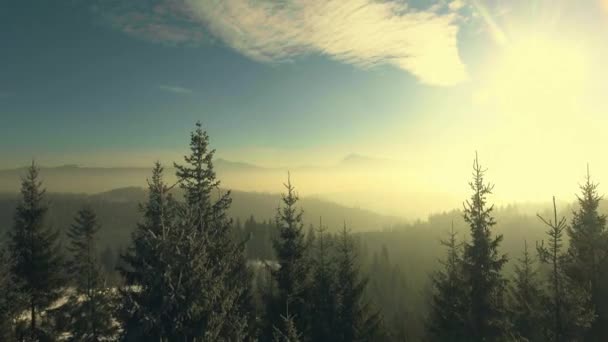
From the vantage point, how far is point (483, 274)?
2294cm

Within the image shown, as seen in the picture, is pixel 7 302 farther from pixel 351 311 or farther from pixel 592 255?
pixel 592 255

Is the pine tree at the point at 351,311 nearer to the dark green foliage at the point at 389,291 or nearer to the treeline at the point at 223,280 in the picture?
the treeline at the point at 223,280

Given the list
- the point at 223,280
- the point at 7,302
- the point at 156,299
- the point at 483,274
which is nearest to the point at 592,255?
the point at 483,274

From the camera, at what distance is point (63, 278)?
2566 cm

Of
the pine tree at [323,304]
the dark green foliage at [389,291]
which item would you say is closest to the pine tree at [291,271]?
the pine tree at [323,304]

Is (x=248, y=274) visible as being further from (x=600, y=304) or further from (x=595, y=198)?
(x=595, y=198)

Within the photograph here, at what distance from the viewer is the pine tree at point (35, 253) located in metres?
24.1

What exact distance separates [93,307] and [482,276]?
27.2 m

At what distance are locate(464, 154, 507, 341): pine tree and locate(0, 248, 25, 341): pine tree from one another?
985 inches

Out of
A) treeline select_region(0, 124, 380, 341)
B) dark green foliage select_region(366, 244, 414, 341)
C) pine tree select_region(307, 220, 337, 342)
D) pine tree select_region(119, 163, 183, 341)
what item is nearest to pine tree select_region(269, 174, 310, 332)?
treeline select_region(0, 124, 380, 341)

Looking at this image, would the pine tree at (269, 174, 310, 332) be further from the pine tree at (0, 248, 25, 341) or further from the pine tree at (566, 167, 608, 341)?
the pine tree at (566, 167, 608, 341)

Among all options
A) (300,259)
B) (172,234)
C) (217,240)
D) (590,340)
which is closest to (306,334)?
(300,259)

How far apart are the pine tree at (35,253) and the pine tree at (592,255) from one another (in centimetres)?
3264

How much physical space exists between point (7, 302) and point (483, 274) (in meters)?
26.5
